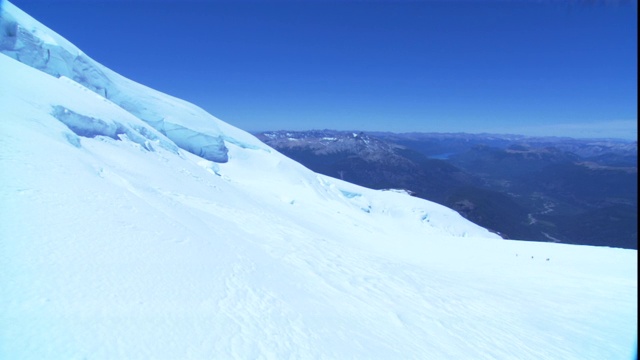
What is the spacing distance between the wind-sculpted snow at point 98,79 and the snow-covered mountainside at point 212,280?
8168 mm

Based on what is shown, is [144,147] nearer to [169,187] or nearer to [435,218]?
[169,187]

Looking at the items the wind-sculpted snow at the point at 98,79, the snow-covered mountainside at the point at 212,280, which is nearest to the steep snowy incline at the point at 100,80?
the wind-sculpted snow at the point at 98,79

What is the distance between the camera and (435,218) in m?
43.2

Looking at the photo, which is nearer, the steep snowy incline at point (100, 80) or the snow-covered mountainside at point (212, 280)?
the snow-covered mountainside at point (212, 280)

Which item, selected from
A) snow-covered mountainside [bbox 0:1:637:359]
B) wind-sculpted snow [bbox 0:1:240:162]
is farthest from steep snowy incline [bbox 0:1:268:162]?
snow-covered mountainside [bbox 0:1:637:359]

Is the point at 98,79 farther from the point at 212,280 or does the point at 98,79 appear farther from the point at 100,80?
the point at 212,280

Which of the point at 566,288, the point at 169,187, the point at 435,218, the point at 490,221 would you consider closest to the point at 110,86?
the point at 169,187

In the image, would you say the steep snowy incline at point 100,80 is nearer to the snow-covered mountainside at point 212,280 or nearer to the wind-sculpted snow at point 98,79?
the wind-sculpted snow at point 98,79

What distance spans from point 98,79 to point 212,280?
28800 mm

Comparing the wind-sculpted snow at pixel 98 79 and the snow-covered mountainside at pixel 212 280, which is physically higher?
the wind-sculpted snow at pixel 98 79

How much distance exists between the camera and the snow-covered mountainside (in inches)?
146

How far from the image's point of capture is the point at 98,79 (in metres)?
26.5

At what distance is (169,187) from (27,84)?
300 inches

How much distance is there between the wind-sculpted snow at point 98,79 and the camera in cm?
2036
